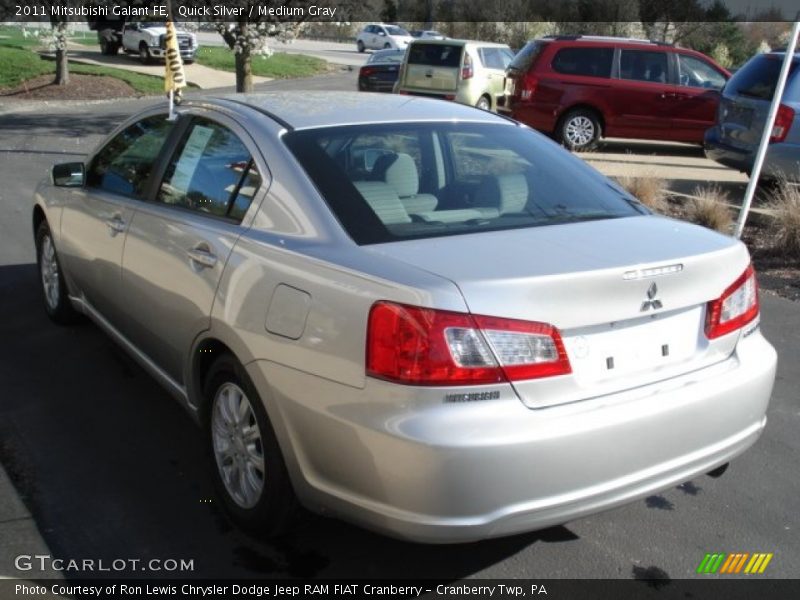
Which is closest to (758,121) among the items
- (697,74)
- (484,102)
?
(697,74)

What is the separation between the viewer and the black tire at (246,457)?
3223 mm

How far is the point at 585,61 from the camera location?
1523 centimetres

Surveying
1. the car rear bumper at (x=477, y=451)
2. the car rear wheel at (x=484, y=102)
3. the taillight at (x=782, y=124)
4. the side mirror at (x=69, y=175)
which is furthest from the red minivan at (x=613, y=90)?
the car rear bumper at (x=477, y=451)

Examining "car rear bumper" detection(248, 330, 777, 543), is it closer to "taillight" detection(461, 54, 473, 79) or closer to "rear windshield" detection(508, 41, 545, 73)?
"rear windshield" detection(508, 41, 545, 73)

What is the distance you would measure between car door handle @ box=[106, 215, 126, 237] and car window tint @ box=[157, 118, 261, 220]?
13.6 inches

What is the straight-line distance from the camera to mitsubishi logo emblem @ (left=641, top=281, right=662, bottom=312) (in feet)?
9.70

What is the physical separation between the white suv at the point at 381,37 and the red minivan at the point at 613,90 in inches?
1334

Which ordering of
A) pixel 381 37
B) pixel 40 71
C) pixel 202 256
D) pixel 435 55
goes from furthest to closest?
pixel 381 37, pixel 40 71, pixel 435 55, pixel 202 256

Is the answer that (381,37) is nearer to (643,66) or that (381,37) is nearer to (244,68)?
A: (643,66)

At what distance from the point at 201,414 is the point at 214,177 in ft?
3.36

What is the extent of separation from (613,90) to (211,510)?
42.5ft

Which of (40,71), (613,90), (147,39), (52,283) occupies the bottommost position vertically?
A: (52,283)

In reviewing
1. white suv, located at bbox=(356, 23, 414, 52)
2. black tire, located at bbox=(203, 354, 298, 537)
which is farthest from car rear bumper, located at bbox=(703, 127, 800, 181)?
white suv, located at bbox=(356, 23, 414, 52)

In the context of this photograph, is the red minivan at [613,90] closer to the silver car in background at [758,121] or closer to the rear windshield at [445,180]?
the silver car in background at [758,121]
